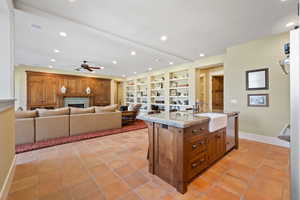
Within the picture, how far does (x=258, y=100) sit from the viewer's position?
11.7 ft

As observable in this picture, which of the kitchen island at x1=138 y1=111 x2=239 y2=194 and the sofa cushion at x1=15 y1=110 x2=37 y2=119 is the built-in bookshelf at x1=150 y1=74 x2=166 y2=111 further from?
the sofa cushion at x1=15 y1=110 x2=37 y2=119

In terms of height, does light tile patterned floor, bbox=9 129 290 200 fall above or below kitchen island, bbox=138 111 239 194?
below

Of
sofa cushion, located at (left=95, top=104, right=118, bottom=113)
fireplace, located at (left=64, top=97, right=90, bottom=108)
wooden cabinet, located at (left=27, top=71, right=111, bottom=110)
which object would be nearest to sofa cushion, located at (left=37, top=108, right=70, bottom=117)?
sofa cushion, located at (left=95, top=104, right=118, bottom=113)

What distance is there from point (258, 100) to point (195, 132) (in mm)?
3116

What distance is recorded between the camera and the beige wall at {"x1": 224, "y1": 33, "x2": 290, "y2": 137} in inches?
127

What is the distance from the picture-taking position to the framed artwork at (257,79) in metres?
3.43

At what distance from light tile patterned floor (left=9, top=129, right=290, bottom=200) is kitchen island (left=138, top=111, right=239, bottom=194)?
0.50 ft

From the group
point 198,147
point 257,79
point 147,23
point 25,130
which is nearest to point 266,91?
point 257,79

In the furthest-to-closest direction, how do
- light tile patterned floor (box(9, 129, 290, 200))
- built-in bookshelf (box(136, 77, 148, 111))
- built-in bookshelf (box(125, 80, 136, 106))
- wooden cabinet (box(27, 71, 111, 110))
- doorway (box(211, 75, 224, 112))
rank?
built-in bookshelf (box(125, 80, 136, 106))
built-in bookshelf (box(136, 77, 148, 111))
wooden cabinet (box(27, 71, 111, 110))
doorway (box(211, 75, 224, 112))
light tile patterned floor (box(9, 129, 290, 200))

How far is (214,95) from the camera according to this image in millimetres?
5965

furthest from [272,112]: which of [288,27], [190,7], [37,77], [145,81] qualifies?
[37,77]

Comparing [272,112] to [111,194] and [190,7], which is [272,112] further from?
[111,194]

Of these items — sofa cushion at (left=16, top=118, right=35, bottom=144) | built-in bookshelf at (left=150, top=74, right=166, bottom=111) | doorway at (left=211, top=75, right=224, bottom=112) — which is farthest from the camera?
built-in bookshelf at (left=150, top=74, right=166, bottom=111)

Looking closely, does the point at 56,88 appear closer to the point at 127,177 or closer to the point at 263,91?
the point at 127,177
